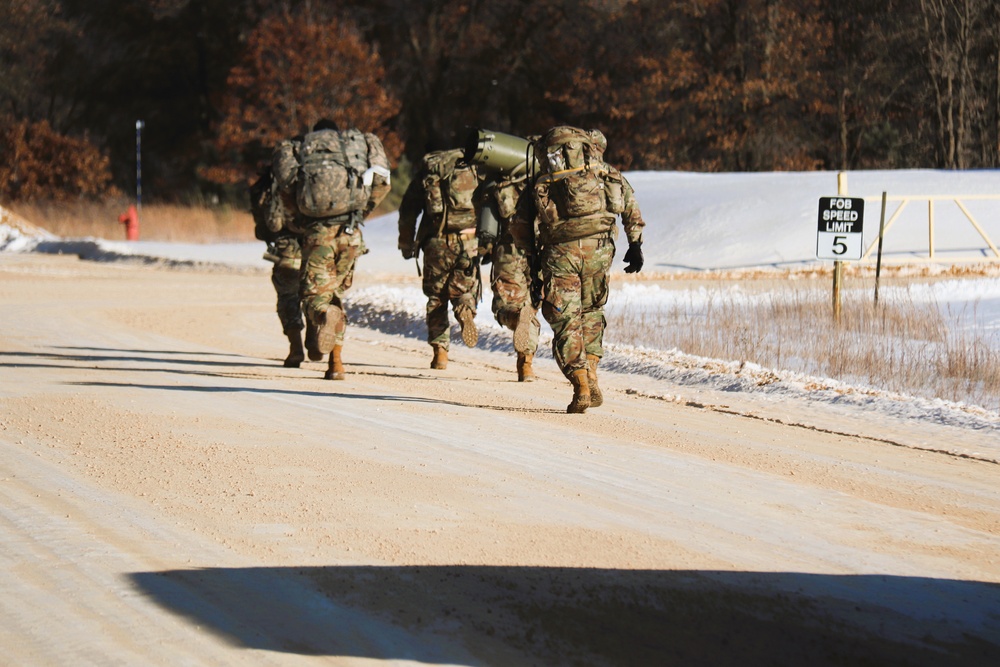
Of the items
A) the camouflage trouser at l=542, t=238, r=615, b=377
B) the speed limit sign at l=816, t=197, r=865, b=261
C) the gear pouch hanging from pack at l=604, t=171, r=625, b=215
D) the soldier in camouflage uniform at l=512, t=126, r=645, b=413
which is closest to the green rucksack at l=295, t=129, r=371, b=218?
the soldier in camouflage uniform at l=512, t=126, r=645, b=413

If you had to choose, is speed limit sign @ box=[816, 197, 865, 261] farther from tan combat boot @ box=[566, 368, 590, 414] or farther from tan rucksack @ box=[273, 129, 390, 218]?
tan combat boot @ box=[566, 368, 590, 414]

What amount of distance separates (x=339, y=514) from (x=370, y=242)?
27.8 metres

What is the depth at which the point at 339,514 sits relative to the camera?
21.2 ft

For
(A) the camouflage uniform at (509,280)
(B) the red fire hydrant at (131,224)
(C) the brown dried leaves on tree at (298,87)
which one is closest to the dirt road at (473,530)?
(A) the camouflage uniform at (509,280)

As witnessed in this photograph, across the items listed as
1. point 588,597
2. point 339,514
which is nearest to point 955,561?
point 588,597

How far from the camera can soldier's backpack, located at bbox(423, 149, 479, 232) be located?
11945mm

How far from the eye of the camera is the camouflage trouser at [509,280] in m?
10.6

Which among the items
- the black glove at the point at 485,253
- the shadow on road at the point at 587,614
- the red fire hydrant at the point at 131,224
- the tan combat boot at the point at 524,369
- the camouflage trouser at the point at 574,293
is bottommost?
the shadow on road at the point at 587,614

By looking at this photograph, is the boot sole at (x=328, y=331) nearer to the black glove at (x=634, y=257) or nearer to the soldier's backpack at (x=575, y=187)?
the soldier's backpack at (x=575, y=187)

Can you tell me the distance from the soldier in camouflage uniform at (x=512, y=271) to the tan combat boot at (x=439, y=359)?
1.26m

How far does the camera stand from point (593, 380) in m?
9.76

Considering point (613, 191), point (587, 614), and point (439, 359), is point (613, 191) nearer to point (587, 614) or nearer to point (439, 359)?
point (439, 359)

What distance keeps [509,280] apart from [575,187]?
4.80ft

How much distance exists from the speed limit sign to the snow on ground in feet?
6.76
